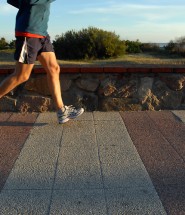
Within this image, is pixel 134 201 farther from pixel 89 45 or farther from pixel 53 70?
pixel 89 45

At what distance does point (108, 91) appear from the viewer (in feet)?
20.4

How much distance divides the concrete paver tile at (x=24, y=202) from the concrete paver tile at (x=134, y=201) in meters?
0.52

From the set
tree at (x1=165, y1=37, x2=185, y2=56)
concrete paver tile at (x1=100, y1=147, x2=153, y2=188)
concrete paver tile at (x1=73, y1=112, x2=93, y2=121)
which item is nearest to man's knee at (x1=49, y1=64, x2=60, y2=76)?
concrete paver tile at (x1=73, y1=112, x2=93, y2=121)

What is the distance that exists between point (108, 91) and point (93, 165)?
2.32 m

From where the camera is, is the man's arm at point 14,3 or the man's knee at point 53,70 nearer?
the man's arm at point 14,3

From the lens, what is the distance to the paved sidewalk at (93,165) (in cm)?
325

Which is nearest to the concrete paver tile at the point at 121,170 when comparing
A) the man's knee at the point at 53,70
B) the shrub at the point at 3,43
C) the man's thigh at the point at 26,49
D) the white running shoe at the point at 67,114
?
the white running shoe at the point at 67,114

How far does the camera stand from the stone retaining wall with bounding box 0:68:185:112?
615 centimetres

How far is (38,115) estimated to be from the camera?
6.05 m

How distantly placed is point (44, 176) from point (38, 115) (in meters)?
2.34

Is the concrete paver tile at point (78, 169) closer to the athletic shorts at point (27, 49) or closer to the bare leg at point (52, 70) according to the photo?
the bare leg at point (52, 70)

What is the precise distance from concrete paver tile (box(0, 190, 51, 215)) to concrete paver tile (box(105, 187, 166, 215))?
517 mm

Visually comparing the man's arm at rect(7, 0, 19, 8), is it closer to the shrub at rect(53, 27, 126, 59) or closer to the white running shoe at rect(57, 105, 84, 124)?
the white running shoe at rect(57, 105, 84, 124)

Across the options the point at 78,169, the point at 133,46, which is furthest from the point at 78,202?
the point at 133,46
